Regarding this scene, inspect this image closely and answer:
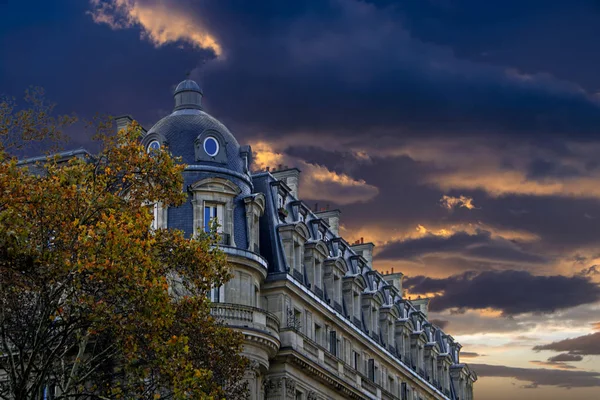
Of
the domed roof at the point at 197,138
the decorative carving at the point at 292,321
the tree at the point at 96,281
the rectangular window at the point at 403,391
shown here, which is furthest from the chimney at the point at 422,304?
the tree at the point at 96,281

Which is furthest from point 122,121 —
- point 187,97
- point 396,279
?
point 396,279

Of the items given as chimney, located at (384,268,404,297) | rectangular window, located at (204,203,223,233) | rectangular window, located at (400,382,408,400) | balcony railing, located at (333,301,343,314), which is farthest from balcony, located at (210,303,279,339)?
chimney, located at (384,268,404,297)

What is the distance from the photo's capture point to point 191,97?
6406 centimetres

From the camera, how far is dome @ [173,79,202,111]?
63906 mm

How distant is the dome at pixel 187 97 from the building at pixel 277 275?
2.2 inches

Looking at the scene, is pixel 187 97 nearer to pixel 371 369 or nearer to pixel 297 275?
pixel 297 275

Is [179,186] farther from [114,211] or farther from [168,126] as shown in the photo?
[168,126]

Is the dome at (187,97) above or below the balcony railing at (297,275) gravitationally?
above

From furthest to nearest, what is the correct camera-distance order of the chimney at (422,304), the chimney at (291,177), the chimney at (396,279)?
1. the chimney at (422,304)
2. the chimney at (396,279)
3. the chimney at (291,177)

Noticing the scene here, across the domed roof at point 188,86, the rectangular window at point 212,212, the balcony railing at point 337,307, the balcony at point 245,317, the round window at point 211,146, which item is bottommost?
the balcony at point 245,317

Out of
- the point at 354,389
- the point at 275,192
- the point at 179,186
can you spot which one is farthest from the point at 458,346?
the point at 179,186

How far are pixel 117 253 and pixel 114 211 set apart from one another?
99.0 inches

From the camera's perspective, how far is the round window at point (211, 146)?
61.0 m

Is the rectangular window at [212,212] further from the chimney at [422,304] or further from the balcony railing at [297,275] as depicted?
the chimney at [422,304]
